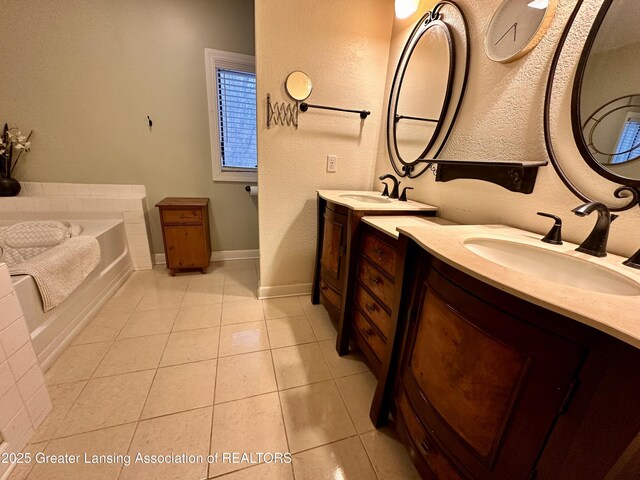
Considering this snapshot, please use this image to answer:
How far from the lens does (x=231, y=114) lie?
8.14 feet

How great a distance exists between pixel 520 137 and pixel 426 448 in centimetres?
121

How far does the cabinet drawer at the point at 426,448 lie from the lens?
0.72 meters

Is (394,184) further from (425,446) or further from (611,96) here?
(425,446)

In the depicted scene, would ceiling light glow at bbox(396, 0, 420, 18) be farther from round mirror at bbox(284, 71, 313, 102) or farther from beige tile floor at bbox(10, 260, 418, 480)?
beige tile floor at bbox(10, 260, 418, 480)

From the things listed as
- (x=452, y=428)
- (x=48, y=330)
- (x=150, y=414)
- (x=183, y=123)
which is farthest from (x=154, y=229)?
(x=452, y=428)

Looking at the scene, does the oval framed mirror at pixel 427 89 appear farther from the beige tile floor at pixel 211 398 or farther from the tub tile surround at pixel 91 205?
the tub tile surround at pixel 91 205

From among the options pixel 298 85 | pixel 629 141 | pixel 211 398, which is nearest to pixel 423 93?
pixel 298 85

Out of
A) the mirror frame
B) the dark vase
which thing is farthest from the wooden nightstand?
the mirror frame

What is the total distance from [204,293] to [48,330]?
36.6 inches

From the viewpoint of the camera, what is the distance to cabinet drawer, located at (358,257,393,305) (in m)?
1.06

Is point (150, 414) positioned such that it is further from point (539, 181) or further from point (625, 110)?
point (625, 110)

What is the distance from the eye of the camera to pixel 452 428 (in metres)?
0.69

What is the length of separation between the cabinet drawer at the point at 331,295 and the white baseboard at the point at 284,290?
0.38m

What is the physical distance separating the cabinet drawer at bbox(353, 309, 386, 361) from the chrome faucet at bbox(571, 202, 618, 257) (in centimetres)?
78
